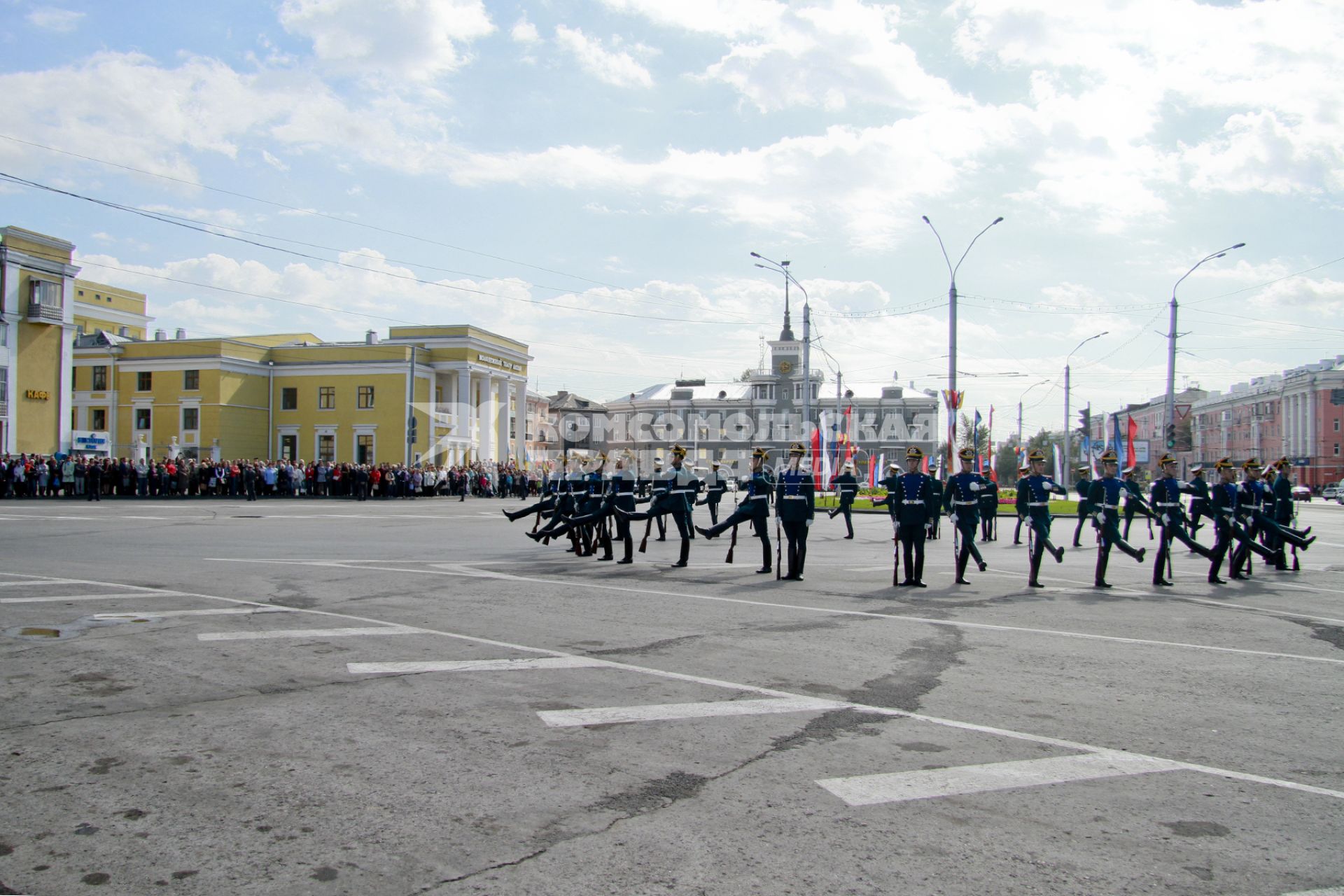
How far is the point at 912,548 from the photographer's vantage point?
1296cm

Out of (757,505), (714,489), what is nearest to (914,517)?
(757,505)

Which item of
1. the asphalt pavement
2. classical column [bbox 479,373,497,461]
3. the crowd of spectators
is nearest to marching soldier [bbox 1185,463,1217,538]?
the asphalt pavement

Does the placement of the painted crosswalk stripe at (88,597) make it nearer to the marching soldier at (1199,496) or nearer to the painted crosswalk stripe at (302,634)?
the painted crosswalk stripe at (302,634)

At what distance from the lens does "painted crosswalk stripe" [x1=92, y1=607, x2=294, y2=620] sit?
9164mm

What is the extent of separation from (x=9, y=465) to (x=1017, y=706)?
42.2 meters

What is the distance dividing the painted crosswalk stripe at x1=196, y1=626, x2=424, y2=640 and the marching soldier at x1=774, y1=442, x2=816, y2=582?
6.28 m

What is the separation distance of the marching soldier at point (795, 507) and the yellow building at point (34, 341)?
47887 mm

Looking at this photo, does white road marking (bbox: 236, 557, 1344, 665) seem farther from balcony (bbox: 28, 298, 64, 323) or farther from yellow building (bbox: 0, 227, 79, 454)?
balcony (bbox: 28, 298, 64, 323)

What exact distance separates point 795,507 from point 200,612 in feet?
25.5

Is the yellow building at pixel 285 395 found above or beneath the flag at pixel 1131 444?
above

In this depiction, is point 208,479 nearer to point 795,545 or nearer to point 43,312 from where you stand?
point 43,312

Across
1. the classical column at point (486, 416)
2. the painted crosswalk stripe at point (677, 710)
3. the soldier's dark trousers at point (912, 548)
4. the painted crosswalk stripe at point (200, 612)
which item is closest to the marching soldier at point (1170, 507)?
the soldier's dark trousers at point (912, 548)

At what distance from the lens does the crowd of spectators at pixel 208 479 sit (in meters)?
37.9

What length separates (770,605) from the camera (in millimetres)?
10594
